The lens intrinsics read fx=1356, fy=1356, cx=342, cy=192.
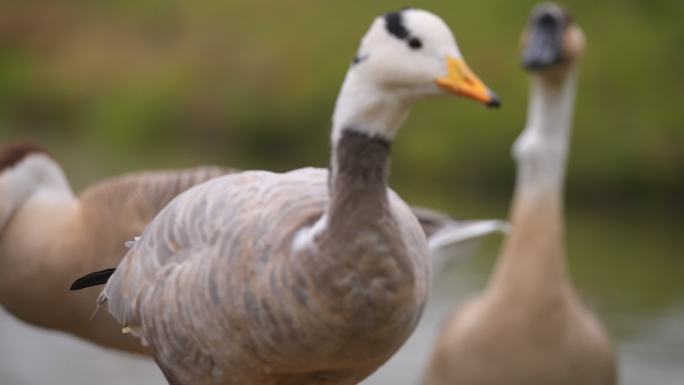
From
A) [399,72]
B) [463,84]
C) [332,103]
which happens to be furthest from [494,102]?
[332,103]

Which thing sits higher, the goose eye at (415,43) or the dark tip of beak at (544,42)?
the goose eye at (415,43)

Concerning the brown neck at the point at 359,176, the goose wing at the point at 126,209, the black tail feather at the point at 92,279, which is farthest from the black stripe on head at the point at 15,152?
the brown neck at the point at 359,176

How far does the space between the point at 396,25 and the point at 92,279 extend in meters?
1.54

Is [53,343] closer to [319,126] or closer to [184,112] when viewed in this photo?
[319,126]

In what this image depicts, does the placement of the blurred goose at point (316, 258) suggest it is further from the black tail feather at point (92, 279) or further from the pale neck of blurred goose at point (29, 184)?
the pale neck of blurred goose at point (29, 184)

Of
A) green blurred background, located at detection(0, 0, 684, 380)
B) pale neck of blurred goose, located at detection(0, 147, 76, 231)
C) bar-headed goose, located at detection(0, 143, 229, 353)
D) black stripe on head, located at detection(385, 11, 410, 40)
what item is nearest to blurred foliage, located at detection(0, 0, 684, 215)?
green blurred background, located at detection(0, 0, 684, 380)

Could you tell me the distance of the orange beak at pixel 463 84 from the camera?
308 cm

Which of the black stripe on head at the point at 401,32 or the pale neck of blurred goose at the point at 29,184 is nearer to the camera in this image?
the black stripe on head at the point at 401,32

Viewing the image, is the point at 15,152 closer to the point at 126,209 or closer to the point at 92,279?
the point at 126,209

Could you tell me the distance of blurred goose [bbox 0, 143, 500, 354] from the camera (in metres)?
5.60

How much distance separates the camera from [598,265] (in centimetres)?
1354

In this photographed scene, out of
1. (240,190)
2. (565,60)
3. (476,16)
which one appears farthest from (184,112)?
(240,190)

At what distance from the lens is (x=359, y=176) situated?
3279 mm

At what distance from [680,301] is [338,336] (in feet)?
31.7
